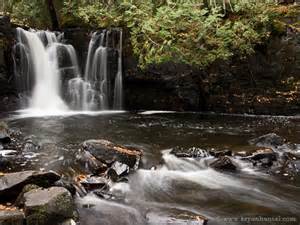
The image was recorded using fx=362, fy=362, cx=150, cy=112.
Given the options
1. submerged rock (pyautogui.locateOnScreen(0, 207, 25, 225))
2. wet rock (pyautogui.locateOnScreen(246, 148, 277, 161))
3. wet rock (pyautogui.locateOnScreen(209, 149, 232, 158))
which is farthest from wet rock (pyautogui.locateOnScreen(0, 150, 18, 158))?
wet rock (pyautogui.locateOnScreen(246, 148, 277, 161))

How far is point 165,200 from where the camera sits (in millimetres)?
6145

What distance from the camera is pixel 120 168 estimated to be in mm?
6938

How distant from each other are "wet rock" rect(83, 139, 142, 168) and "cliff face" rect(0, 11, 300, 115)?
6606mm

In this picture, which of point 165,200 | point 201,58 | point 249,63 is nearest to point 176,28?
point 201,58

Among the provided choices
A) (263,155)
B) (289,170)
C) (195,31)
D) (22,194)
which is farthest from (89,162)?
(195,31)

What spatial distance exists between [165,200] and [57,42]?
419 inches

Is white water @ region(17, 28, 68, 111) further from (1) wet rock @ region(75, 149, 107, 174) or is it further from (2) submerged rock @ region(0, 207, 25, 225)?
(2) submerged rock @ region(0, 207, 25, 225)

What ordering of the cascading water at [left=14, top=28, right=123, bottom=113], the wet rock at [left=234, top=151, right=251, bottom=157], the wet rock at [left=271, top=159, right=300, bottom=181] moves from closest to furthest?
the wet rock at [left=271, top=159, right=300, bottom=181] → the wet rock at [left=234, top=151, right=251, bottom=157] → the cascading water at [left=14, top=28, right=123, bottom=113]

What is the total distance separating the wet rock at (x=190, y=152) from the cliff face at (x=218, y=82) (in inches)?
218

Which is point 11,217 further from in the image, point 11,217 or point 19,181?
point 19,181

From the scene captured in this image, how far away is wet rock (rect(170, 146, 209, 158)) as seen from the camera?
8125 mm

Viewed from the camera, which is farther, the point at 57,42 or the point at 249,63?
the point at 57,42

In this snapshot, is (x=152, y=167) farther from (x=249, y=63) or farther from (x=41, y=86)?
(x=41, y=86)

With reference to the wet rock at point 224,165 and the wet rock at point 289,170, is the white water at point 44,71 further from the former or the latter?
the wet rock at point 289,170
